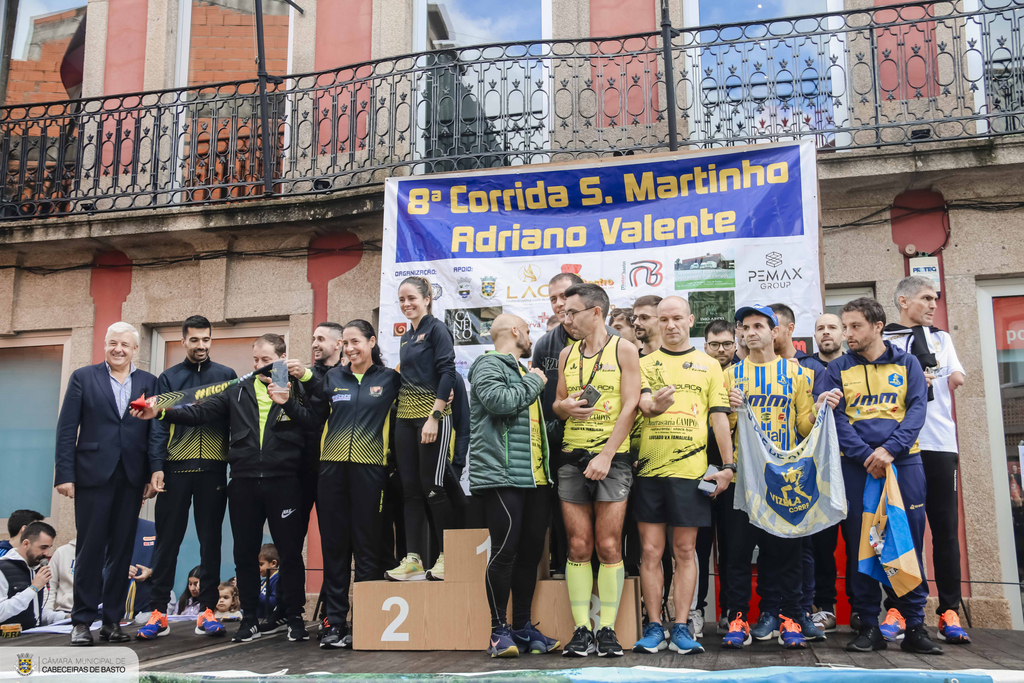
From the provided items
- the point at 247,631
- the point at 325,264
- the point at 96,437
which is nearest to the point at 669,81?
the point at 325,264

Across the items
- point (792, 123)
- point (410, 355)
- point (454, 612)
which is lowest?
point (454, 612)

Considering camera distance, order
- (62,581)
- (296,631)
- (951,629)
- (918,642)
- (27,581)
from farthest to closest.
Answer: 1. (62,581)
2. (27,581)
3. (296,631)
4. (951,629)
5. (918,642)

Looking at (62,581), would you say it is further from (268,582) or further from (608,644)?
(608,644)

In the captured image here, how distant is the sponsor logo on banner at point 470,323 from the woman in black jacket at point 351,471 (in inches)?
62.7

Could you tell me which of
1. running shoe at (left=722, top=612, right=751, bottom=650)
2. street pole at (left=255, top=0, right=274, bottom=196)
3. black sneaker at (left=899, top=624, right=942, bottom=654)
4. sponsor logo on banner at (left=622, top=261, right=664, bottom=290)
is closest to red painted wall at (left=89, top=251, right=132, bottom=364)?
street pole at (left=255, top=0, right=274, bottom=196)

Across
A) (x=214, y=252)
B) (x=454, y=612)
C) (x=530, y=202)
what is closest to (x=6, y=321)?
(x=214, y=252)

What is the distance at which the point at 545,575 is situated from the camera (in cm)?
515

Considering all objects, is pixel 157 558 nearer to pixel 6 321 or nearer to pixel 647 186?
pixel 647 186

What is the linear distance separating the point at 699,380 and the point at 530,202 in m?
2.79

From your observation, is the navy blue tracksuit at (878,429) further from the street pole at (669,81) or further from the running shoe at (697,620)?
the street pole at (669,81)

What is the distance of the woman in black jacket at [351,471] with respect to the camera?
5328 mm

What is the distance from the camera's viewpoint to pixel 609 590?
4.57 m

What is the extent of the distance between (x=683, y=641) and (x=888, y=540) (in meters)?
1.16

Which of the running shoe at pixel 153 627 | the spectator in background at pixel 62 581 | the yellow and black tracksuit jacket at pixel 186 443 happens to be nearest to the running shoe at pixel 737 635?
the yellow and black tracksuit jacket at pixel 186 443
